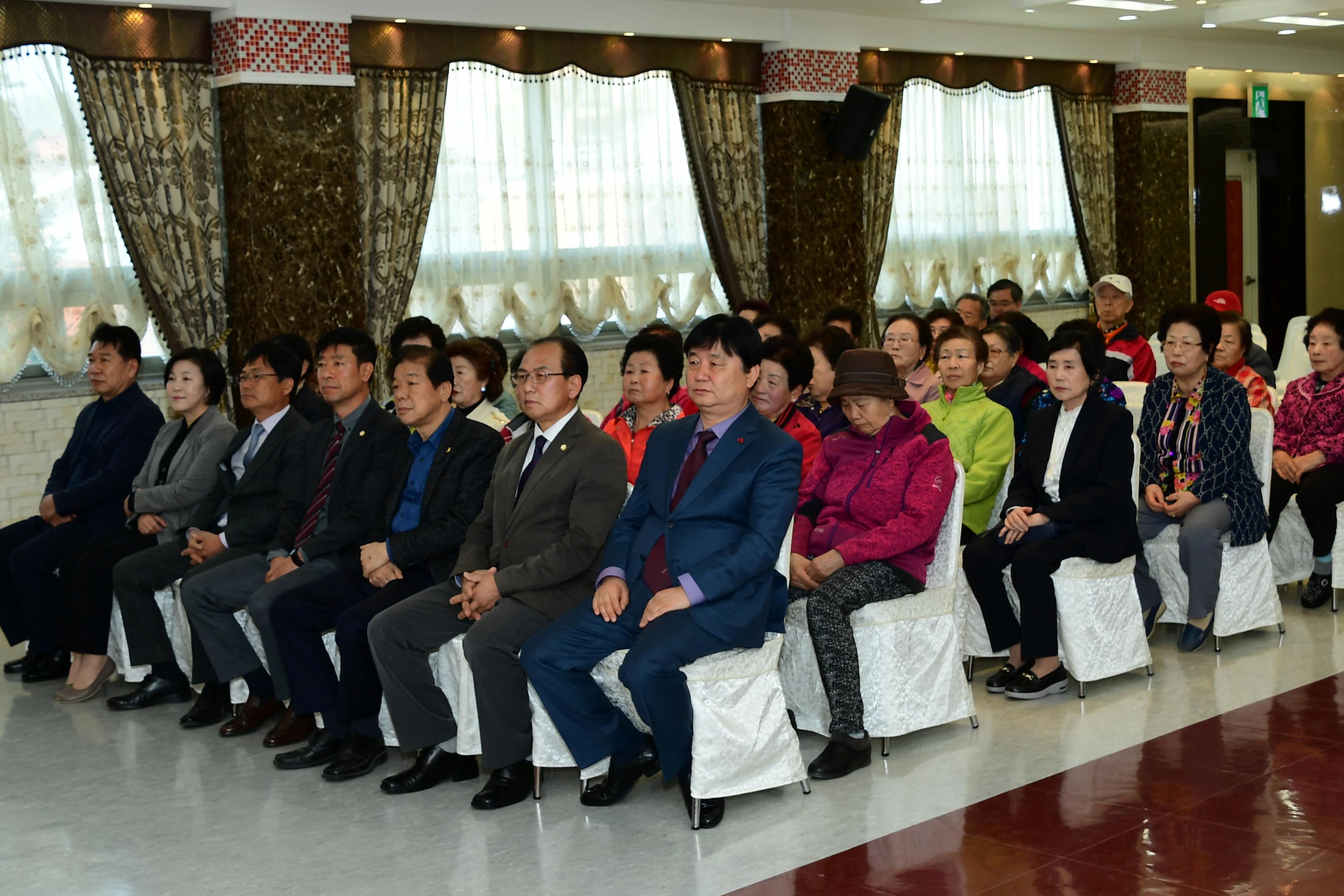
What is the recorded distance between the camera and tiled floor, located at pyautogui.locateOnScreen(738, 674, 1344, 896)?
136 inches

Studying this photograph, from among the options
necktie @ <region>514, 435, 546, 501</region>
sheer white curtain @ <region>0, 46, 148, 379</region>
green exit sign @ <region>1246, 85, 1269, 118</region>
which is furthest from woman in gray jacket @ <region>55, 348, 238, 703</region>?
green exit sign @ <region>1246, 85, 1269, 118</region>

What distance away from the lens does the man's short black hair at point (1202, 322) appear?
5.63 meters

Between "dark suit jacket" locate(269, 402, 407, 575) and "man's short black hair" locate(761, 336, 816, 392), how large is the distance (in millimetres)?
1384

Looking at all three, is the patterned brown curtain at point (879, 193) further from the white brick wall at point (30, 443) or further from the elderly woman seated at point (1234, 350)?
the white brick wall at point (30, 443)

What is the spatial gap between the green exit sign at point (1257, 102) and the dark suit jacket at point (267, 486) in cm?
1228

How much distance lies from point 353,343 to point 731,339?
170 centimetres

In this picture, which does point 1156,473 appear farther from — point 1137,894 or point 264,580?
point 264,580

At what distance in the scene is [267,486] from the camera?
540 centimetres

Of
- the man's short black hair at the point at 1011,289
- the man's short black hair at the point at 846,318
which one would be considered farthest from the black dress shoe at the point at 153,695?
the man's short black hair at the point at 1011,289

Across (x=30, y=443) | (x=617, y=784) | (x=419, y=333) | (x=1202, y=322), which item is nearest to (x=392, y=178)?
(x=30, y=443)

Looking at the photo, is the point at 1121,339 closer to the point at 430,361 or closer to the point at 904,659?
the point at 904,659

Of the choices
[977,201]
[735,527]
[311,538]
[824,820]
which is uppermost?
[977,201]

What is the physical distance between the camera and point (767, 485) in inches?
160

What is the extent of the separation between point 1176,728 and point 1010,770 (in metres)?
0.70
